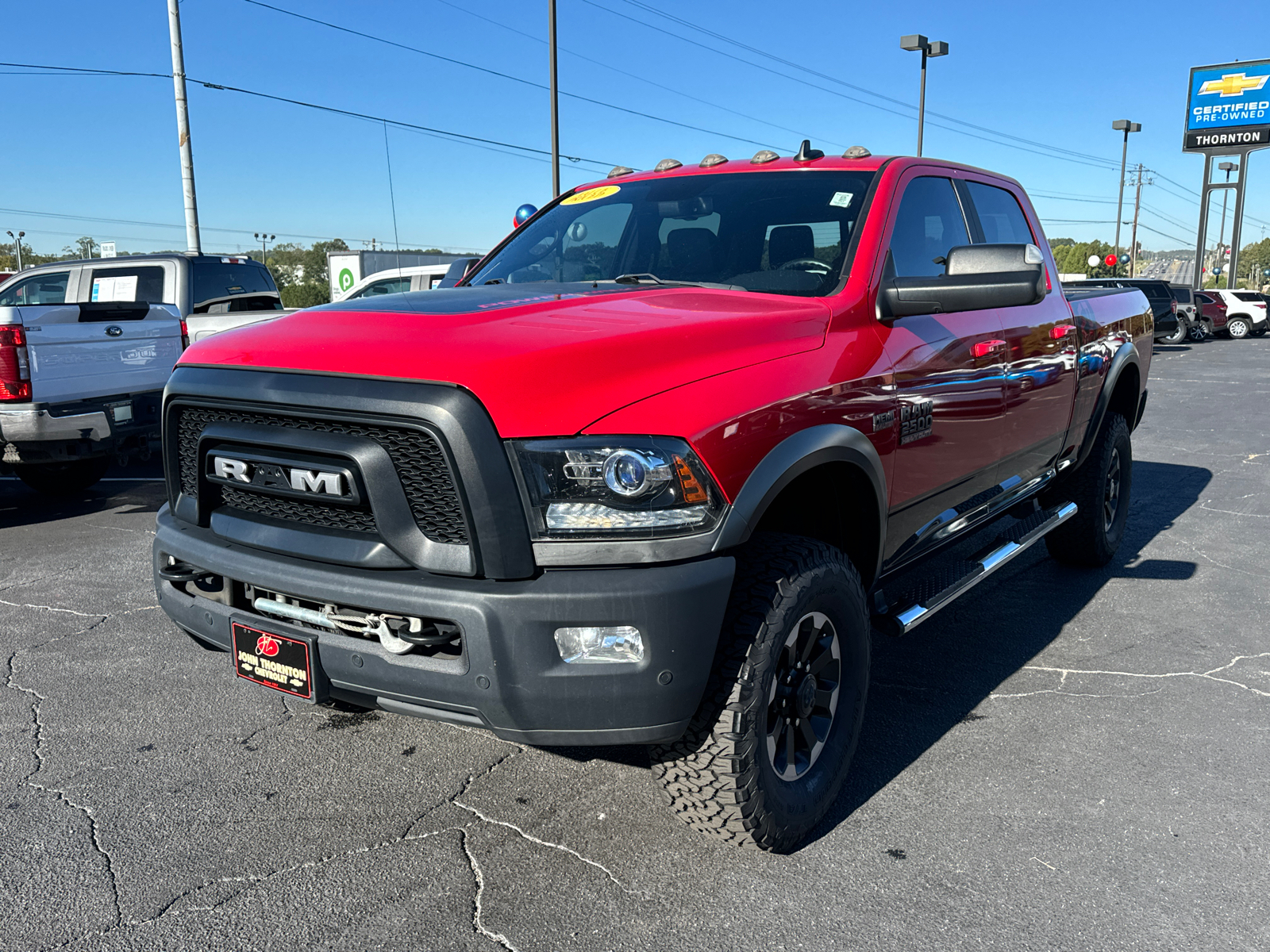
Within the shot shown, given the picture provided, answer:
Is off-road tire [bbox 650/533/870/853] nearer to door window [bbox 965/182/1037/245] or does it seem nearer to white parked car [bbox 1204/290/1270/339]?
door window [bbox 965/182/1037/245]

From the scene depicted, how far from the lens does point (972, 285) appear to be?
3.11 m

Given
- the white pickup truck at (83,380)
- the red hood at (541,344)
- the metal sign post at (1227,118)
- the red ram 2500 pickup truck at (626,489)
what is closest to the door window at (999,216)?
the red ram 2500 pickup truck at (626,489)

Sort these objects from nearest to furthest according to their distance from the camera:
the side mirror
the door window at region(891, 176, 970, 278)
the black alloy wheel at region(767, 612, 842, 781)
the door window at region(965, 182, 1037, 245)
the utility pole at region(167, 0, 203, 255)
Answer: the black alloy wheel at region(767, 612, 842, 781), the side mirror, the door window at region(891, 176, 970, 278), the door window at region(965, 182, 1037, 245), the utility pole at region(167, 0, 203, 255)

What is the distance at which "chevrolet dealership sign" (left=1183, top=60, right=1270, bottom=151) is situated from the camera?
45.5 meters

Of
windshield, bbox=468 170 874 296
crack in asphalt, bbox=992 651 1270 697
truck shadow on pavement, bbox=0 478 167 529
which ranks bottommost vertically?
truck shadow on pavement, bbox=0 478 167 529

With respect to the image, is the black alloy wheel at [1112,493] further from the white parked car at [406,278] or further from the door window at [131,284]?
the white parked car at [406,278]

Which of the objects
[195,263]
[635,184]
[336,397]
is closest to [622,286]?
[635,184]

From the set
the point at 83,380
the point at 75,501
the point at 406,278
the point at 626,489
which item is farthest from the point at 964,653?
the point at 406,278

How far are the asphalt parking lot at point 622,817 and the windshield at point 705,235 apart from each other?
163cm

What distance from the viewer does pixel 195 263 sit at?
9.91m

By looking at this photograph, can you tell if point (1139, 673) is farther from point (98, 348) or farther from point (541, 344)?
point (98, 348)

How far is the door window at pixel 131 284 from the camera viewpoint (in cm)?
966

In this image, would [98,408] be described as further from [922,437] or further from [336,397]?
[922,437]

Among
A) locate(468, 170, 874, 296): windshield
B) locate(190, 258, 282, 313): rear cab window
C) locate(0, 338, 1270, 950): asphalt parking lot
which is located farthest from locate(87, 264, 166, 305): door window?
locate(468, 170, 874, 296): windshield
